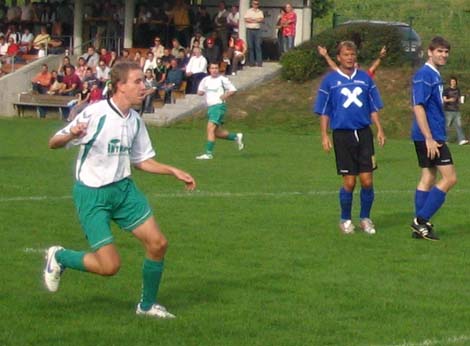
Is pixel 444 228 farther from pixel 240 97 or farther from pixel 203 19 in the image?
pixel 203 19

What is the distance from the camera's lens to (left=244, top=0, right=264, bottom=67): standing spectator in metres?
37.5

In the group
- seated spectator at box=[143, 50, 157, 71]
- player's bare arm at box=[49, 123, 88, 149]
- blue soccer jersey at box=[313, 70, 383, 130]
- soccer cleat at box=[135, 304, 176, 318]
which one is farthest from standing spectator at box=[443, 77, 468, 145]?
player's bare arm at box=[49, 123, 88, 149]

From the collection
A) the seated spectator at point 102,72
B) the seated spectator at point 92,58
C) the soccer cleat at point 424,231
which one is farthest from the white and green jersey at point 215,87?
the seated spectator at point 92,58

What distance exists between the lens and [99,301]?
9438 millimetres

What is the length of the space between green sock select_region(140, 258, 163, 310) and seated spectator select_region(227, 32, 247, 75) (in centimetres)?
2946

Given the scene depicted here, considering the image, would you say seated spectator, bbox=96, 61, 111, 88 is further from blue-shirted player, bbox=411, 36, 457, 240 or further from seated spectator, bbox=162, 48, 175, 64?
blue-shirted player, bbox=411, 36, 457, 240

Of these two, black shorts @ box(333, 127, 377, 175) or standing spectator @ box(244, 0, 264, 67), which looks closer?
black shorts @ box(333, 127, 377, 175)

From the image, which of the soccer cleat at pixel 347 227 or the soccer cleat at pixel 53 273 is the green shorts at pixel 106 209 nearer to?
the soccer cleat at pixel 53 273

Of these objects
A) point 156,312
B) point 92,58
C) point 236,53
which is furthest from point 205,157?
point 92,58

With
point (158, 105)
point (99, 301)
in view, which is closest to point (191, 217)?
point (99, 301)

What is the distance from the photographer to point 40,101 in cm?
3841

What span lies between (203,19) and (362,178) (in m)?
28.0

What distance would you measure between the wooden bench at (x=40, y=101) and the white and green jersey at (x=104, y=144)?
28.9 meters

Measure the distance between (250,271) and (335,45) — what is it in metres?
25.5
